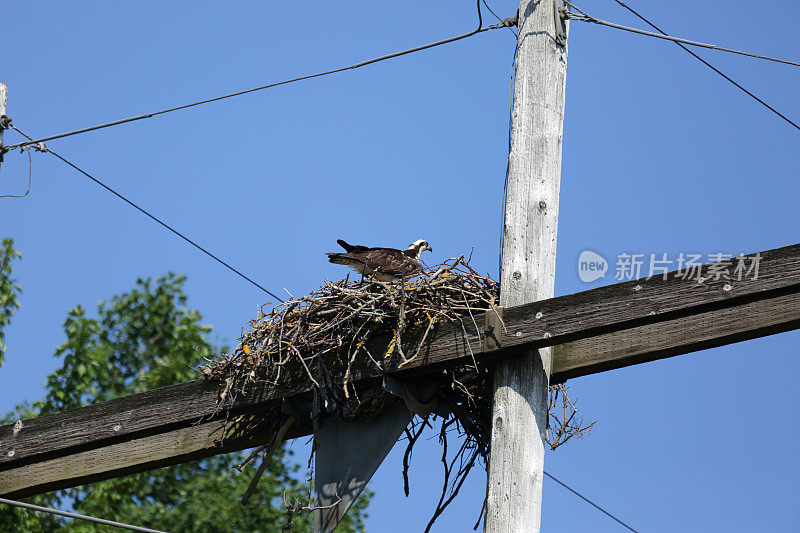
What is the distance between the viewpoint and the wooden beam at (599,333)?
14.7ft

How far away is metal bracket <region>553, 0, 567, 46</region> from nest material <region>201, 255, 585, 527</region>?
3.93 ft

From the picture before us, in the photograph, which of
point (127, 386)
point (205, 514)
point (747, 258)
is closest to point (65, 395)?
point (127, 386)

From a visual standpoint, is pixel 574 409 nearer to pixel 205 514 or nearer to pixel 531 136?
pixel 531 136

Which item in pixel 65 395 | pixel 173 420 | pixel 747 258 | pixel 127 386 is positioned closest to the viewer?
pixel 747 258

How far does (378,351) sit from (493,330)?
2.08 ft

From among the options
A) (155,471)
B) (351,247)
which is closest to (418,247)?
(351,247)

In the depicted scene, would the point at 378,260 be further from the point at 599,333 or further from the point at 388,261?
the point at 599,333

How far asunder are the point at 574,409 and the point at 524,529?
1016 mm

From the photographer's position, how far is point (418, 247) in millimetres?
7203

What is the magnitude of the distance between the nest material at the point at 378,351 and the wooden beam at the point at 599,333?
2.6 inches

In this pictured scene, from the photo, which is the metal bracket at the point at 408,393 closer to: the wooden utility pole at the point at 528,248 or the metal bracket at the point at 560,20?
the wooden utility pole at the point at 528,248

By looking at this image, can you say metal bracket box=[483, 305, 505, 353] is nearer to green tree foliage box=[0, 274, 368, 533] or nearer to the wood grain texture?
the wood grain texture

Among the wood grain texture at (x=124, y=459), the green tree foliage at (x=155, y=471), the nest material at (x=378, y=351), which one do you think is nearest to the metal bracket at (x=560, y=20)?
the nest material at (x=378, y=351)

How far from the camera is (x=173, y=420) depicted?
575 cm
